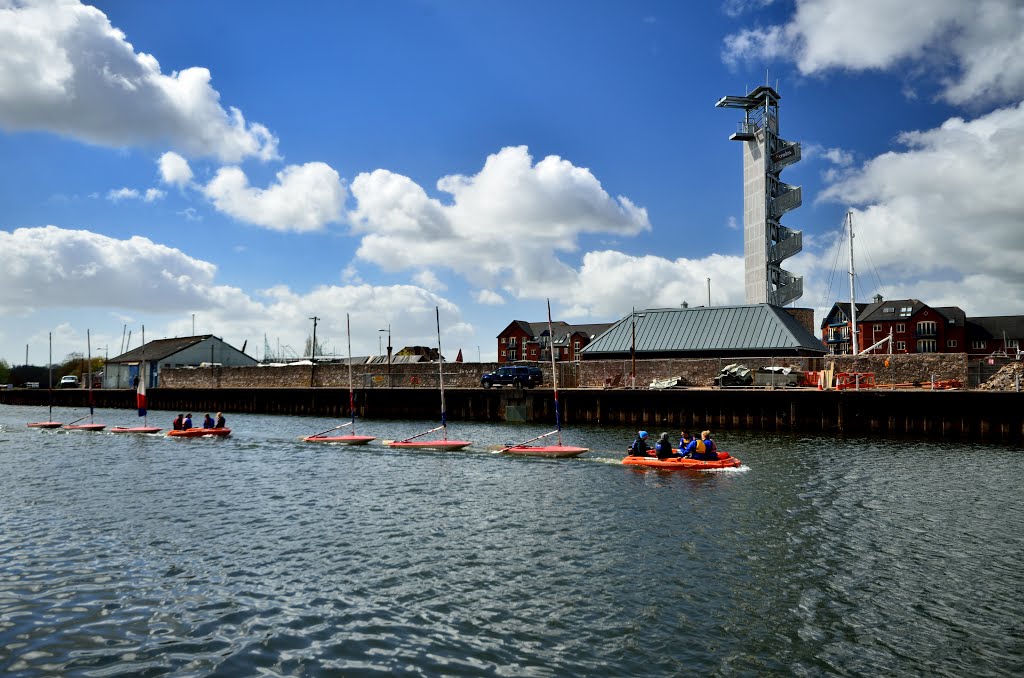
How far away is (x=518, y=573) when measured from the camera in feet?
52.6

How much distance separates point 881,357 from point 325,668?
171ft

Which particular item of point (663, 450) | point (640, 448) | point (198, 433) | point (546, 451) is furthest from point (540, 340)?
point (663, 450)

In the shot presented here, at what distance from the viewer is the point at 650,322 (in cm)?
7269

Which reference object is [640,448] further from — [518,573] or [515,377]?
[515,377]

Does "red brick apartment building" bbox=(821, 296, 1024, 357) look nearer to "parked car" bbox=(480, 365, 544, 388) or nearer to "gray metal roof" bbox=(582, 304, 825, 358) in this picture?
"gray metal roof" bbox=(582, 304, 825, 358)

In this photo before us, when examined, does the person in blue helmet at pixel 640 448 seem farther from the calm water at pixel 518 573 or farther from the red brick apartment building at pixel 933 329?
the red brick apartment building at pixel 933 329

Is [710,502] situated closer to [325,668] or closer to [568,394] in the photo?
[325,668]

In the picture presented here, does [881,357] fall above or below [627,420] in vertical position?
above

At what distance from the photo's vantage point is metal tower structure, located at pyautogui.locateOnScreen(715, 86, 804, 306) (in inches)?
3342

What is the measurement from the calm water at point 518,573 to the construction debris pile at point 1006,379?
22.1m

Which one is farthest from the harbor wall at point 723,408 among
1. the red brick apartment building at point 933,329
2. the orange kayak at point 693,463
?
the red brick apartment building at point 933,329

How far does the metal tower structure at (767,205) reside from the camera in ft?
278

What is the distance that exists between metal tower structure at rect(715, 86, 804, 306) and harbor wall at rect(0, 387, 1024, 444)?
35.5m

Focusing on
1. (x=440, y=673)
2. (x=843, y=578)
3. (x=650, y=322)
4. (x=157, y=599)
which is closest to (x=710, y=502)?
(x=843, y=578)
